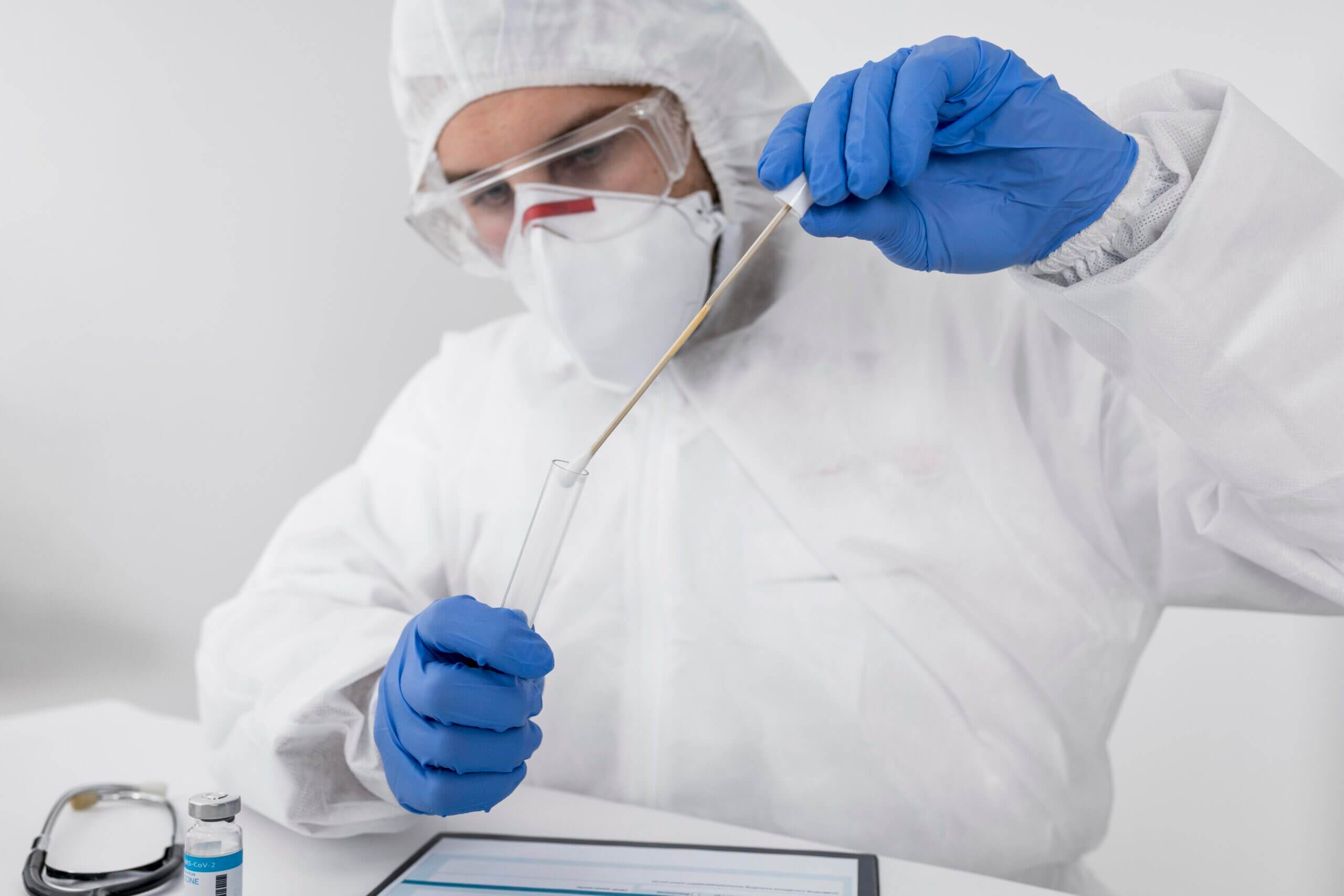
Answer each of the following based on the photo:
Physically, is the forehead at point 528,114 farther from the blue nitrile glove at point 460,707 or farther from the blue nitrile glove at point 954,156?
the blue nitrile glove at point 460,707

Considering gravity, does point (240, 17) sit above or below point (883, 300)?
above

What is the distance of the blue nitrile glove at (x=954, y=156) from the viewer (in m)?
0.72

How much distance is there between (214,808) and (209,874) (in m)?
0.06

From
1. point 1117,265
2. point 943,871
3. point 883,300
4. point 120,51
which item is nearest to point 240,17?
point 120,51

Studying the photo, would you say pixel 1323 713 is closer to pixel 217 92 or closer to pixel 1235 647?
pixel 1235 647

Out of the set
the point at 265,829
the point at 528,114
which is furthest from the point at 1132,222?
the point at 265,829

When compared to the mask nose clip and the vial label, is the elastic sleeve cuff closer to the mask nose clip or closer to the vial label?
the mask nose clip

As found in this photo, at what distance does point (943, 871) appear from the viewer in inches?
30.6

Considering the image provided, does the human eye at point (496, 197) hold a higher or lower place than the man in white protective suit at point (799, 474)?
higher

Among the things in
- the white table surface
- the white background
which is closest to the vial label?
the white table surface

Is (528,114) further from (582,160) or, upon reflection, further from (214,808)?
(214,808)

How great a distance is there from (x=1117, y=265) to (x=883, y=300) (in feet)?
1.20

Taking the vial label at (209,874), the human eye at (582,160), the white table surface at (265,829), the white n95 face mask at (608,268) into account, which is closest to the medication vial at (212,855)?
the vial label at (209,874)

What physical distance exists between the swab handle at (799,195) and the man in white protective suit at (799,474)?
0.04ft
